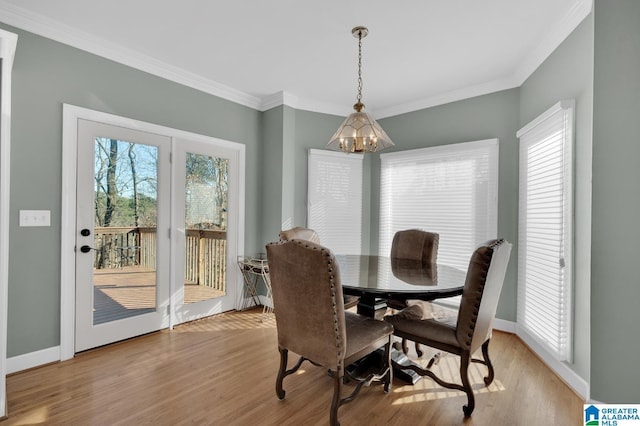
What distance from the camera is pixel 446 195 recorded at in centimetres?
382

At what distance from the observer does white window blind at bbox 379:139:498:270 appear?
349 cm

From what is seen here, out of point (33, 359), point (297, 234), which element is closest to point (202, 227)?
point (297, 234)

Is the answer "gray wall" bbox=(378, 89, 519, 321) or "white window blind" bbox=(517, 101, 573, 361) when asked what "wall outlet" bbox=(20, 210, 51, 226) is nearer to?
"gray wall" bbox=(378, 89, 519, 321)

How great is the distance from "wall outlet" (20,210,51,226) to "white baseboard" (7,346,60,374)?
102 cm

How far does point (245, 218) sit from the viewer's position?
13.2 feet

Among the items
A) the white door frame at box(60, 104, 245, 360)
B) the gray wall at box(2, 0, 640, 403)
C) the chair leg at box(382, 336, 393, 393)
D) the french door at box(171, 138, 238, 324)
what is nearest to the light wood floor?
the chair leg at box(382, 336, 393, 393)

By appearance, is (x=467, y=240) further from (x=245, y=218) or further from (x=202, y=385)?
(x=202, y=385)

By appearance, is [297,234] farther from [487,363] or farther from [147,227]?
[487,363]

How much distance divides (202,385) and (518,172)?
3544mm

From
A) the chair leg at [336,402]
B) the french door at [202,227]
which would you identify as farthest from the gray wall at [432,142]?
the chair leg at [336,402]

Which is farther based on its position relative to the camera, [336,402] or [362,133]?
[362,133]

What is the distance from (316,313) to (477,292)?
3.17 ft

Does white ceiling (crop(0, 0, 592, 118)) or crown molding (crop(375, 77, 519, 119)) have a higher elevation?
white ceiling (crop(0, 0, 592, 118))

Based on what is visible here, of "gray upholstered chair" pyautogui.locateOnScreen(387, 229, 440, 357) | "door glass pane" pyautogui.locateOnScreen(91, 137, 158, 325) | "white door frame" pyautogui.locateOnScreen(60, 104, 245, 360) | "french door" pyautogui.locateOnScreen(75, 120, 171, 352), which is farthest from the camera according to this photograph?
"gray upholstered chair" pyautogui.locateOnScreen(387, 229, 440, 357)
